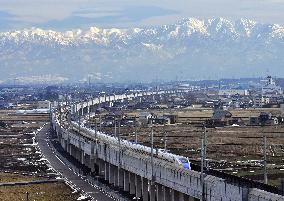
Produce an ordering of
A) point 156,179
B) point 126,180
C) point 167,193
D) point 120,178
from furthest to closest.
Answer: point 120,178, point 126,180, point 156,179, point 167,193

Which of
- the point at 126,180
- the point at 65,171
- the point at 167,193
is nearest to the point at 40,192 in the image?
the point at 126,180

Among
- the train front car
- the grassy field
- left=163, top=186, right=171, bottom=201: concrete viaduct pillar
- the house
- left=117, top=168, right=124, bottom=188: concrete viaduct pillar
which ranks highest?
the train front car

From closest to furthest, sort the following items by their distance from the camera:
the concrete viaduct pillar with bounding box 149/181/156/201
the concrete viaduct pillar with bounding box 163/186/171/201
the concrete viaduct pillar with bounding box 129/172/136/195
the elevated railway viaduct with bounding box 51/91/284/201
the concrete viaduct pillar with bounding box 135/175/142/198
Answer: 1. the elevated railway viaduct with bounding box 51/91/284/201
2. the concrete viaduct pillar with bounding box 163/186/171/201
3. the concrete viaduct pillar with bounding box 149/181/156/201
4. the concrete viaduct pillar with bounding box 135/175/142/198
5. the concrete viaduct pillar with bounding box 129/172/136/195

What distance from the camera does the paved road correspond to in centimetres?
5244

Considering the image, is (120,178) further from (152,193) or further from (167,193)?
(167,193)

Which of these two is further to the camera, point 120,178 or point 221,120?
point 221,120

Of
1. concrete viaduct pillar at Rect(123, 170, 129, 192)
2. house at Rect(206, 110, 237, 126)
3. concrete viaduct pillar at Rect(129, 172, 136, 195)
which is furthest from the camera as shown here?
house at Rect(206, 110, 237, 126)

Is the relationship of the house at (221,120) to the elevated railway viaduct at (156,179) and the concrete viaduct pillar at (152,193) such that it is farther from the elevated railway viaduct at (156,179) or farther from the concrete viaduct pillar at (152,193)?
the concrete viaduct pillar at (152,193)

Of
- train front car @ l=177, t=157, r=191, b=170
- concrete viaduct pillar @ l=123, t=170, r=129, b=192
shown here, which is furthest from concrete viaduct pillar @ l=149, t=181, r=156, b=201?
concrete viaduct pillar @ l=123, t=170, r=129, b=192

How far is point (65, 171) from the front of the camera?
68.9m

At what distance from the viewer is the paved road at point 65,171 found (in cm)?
5244

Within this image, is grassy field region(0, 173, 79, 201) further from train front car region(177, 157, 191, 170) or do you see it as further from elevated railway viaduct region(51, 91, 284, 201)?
train front car region(177, 157, 191, 170)

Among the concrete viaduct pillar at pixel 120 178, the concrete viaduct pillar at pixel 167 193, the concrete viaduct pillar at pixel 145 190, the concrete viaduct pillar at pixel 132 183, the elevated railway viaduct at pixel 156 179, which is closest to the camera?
the elevated railway viaduct at pixel 156 179

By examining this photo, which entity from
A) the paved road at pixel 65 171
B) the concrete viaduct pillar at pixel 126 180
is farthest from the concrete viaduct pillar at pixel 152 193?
the concrete viaduct pillar at pixel 126 180
